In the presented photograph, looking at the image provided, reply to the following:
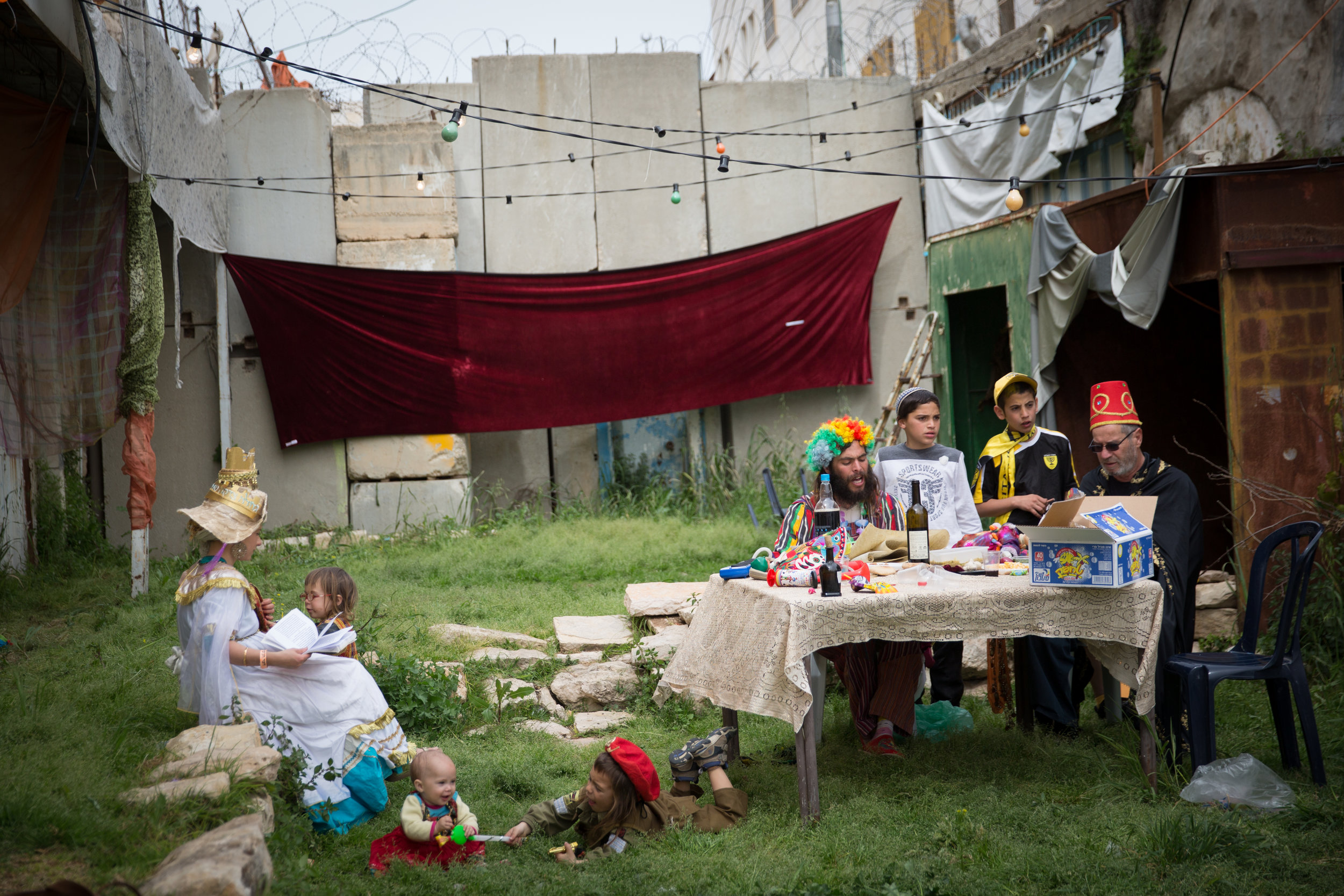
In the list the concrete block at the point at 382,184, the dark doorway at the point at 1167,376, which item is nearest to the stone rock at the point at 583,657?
the dark doorway at the point at 1167,376

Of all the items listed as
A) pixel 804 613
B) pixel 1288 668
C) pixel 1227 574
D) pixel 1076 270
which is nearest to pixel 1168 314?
pixel 1076 270

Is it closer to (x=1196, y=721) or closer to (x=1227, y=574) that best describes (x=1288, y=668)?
(x=1196, y=721)

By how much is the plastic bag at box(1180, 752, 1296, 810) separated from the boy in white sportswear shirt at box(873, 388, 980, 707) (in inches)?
53.9

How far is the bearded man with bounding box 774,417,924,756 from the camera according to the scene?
4.56 metres

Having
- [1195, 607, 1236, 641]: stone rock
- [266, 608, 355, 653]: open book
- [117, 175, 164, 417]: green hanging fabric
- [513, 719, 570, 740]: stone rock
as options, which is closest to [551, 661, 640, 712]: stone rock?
[513, 719, 570, 740]: stone rock

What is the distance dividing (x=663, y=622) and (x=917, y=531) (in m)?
2.75

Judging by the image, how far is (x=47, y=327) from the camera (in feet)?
21.2

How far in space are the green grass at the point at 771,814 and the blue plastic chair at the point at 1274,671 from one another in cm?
16

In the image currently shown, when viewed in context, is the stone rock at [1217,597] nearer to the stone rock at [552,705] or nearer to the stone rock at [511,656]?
the stone rock at [552,705]

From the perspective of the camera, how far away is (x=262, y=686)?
4.05 m

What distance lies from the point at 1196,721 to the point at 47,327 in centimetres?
680

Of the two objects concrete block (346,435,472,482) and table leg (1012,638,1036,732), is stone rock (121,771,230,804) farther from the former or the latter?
concrete block (346,435,472,482)

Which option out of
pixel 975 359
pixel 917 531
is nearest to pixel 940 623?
pixel 917 531

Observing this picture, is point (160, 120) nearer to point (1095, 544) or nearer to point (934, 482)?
point (934, 482)
